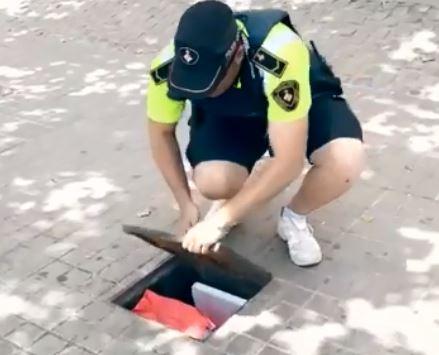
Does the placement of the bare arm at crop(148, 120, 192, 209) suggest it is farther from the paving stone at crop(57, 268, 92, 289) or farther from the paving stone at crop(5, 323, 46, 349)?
the paving stone at crop(5, 323, 46, 349)

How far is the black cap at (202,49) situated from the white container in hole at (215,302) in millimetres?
922

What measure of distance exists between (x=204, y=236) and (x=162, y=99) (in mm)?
569

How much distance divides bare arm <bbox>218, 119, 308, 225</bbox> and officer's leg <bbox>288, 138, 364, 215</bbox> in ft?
0.83

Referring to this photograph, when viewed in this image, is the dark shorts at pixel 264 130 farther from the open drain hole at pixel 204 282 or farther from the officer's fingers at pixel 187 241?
the officer's fingers at pixel 187 241

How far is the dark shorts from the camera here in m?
3.52

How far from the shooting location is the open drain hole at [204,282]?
3.50 meters

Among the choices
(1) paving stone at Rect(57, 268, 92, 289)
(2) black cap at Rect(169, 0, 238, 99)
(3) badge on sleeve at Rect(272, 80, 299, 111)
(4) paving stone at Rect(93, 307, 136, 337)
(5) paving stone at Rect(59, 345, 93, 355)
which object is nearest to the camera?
(2) black cap at Rect(169, 0, 238, 99)

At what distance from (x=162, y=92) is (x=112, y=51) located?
3.32 meters

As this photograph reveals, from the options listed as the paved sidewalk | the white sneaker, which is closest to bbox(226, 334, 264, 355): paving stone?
the paved sidewalk

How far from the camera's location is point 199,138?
3.66 meters

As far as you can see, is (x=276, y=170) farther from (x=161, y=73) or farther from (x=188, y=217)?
(x=161, y=73)

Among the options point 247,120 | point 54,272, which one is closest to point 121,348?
point 54,272

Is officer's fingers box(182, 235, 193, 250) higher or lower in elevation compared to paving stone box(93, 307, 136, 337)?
higher

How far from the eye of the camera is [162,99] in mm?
3355
